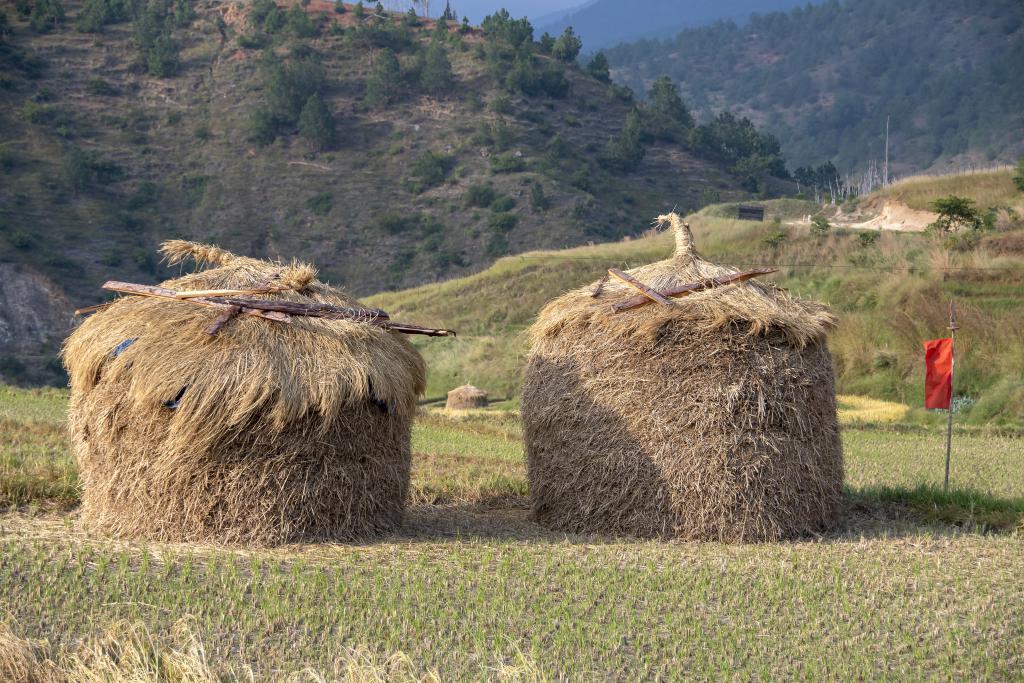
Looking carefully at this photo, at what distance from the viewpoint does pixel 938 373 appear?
43.3 feet

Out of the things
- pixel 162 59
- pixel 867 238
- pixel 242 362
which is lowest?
pixel 242 362

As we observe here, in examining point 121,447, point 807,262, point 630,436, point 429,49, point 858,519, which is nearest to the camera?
point 121,447

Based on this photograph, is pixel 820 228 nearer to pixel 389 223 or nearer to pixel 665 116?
pixel 389 223

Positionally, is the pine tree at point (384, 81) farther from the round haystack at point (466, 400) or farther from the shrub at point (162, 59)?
the round haystack at point (466, 400)

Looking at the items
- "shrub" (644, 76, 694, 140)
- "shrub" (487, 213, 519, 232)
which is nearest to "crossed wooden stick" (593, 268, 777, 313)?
"shrub" (487, 213, 519, 232)

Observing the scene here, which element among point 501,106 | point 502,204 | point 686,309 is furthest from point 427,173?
point 686,309

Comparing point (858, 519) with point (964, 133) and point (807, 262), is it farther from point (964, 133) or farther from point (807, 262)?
point (964, 133)

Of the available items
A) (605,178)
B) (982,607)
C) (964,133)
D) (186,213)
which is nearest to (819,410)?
(982,607)

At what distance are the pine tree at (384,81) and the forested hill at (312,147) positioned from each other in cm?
16

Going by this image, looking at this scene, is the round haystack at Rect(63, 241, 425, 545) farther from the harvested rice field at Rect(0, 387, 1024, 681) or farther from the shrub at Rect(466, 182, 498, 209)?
the shrub at Rect(466, 182, 498, 209)

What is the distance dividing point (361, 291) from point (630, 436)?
5478 cm

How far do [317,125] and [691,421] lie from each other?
227ft

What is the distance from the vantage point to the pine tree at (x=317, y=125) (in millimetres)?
75062

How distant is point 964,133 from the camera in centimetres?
13500
